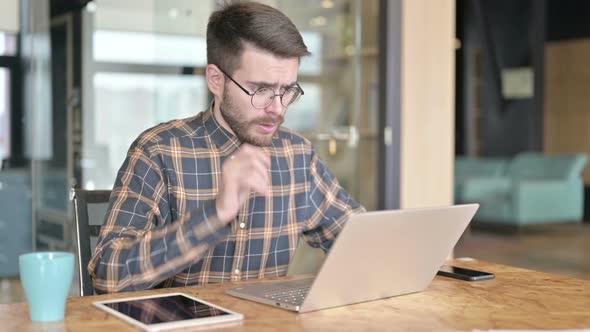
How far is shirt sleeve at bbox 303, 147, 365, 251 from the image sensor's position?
6.18 ft

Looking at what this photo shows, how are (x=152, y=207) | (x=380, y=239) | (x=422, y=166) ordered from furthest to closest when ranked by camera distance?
(x=422, y=166), (x=152, y=207), (x=380, y=239)

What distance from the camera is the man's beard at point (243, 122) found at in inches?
67.8

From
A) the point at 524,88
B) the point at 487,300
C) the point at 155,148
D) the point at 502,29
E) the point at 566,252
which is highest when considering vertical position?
the point at 502,29

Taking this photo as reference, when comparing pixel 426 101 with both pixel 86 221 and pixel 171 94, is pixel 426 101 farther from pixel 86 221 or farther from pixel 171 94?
pixel 86 221

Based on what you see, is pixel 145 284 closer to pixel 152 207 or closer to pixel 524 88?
pixel 152 207

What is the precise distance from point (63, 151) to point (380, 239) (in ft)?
7.80

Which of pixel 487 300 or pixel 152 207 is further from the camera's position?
pixel 152 207

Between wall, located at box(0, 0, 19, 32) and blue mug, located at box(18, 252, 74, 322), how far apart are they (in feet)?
7.77

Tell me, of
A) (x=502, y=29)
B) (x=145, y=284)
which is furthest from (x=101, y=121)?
(x=502, y=29)

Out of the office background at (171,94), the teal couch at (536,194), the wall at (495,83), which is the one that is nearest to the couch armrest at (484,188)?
the teal couch at (536,194)

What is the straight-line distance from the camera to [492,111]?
10617 mm

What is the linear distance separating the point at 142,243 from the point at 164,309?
245 millimetres

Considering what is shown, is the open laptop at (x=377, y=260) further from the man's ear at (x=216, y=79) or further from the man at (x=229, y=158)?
the man's ear at (x=216, y=79)

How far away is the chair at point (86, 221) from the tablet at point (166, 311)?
0.44m
